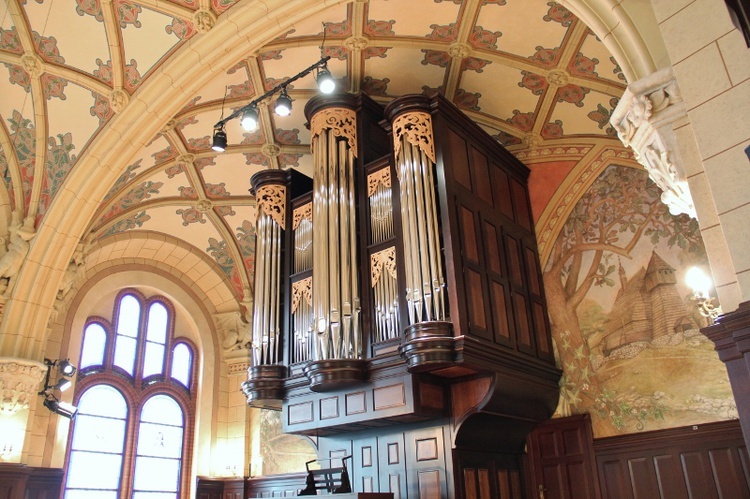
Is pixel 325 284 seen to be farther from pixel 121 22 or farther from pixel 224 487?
pixel 224 487

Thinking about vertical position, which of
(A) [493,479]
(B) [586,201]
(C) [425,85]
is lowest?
(A) [493,479]

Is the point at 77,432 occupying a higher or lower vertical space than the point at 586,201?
lower

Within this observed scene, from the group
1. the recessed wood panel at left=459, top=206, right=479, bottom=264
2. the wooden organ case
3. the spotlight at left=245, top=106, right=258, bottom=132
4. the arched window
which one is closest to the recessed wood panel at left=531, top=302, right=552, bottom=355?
the wooden organ case

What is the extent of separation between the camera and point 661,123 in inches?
150

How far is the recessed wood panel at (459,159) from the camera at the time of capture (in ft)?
22.3

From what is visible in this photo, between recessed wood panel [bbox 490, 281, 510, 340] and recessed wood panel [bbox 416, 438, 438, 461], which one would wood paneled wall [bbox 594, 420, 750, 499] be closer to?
recessed wood panel [bbox 490, 281, 510, 340]

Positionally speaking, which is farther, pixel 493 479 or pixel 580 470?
pixel 580 470

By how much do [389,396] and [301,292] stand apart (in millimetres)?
1793

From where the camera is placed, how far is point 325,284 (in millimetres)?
6586

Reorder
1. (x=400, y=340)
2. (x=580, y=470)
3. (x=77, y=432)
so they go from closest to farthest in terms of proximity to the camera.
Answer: (x=400, y=340)
(x=580, y=470)
(x=77, y=432)

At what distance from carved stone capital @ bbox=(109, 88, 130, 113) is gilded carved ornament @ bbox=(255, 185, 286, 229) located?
1.88 metres

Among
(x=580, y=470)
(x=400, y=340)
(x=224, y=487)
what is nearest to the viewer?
(x=400, y=340)

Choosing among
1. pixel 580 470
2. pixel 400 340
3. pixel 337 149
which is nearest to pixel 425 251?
pixel 400 340

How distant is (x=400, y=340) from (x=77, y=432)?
212 inches
